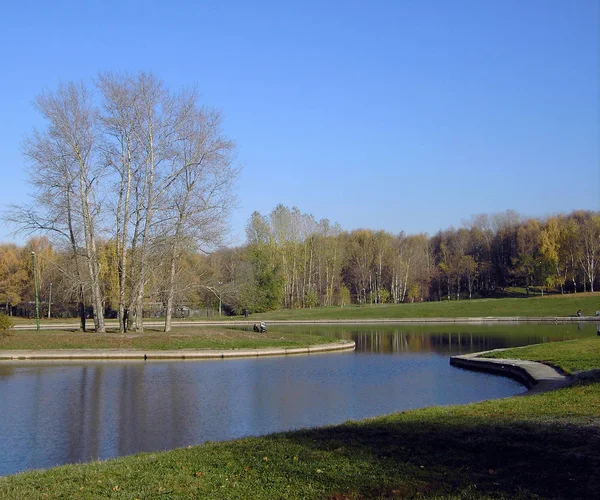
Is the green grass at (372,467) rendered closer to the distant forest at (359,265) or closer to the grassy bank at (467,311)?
the distant forest at (359,265)

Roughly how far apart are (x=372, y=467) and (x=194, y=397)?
38.2 ft

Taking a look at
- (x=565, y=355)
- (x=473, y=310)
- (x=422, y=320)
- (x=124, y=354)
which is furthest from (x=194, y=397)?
(x=473, y=310)

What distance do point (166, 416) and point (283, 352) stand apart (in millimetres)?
15767

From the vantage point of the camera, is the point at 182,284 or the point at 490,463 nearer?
the point at 490,463

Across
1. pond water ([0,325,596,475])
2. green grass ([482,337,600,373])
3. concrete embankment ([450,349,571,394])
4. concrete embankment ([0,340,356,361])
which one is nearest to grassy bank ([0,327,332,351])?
concrete embankment ([0,340,356,361])

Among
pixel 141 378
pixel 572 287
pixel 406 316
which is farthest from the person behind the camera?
pixel 572 287

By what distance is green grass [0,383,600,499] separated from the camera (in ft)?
25.0

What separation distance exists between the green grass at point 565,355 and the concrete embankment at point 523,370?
0.50m

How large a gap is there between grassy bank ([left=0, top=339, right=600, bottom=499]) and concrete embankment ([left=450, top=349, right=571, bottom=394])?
255 inches

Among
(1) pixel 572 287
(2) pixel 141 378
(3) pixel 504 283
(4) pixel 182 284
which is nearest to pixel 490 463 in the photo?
(2) pixel 141 378

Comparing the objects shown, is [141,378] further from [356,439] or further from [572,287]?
[572,287]

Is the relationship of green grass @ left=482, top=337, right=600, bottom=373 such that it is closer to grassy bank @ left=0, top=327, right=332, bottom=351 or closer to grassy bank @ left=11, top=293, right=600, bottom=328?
grassy bank @ left=0, top=327, right=332, bottom=351

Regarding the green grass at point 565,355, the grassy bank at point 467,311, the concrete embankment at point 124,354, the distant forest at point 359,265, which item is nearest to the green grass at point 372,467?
the green grass at point 565,355

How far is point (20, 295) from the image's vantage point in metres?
77.6
